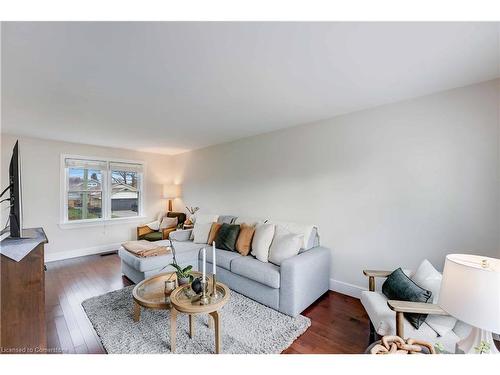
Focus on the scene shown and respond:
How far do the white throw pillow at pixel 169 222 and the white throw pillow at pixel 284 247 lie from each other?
284 cm

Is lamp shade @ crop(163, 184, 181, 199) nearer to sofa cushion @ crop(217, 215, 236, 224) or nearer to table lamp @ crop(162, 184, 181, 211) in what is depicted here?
table lamp @ crop(162, 184, 181, 211)

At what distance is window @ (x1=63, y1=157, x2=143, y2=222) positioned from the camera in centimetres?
435

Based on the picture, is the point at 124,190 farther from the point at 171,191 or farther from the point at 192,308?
the point at 192,308

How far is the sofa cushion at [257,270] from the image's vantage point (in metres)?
2.37

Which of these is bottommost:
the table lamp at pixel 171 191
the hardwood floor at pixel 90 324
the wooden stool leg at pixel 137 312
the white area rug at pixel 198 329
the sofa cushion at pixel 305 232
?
the hardwood floor at pixel 90 324

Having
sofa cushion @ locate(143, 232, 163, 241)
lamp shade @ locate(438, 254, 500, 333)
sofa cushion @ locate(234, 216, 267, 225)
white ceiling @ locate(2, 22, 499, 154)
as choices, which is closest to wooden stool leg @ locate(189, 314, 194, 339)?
sofa cushion @ locate(234, 216, 267, 225)

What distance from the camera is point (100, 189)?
15.5 feet

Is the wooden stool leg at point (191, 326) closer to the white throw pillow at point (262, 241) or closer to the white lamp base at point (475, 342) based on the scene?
the white throw pillow at point (262, 241)

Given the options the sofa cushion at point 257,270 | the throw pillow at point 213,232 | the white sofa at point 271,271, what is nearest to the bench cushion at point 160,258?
the white sofa at point 271,271

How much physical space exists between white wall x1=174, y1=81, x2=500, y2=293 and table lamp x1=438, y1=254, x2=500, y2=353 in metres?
1.08
